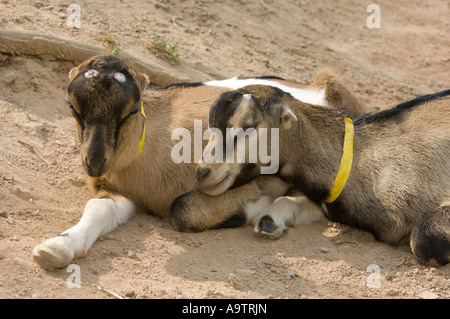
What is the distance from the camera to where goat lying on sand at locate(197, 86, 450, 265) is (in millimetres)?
5660

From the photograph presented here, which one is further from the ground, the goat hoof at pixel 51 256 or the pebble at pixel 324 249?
the goat hoof at pixel 51 256

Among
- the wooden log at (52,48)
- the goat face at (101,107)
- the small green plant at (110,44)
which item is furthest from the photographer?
the small green plant at (110,44)

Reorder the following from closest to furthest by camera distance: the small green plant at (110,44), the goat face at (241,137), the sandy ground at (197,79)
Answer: the sandy ground at (197,79), the goat face at (241,137), the small green plant at (110,44)

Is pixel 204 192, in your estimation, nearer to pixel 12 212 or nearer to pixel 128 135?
pixel 128 135

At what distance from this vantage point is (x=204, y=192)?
5.86 meters

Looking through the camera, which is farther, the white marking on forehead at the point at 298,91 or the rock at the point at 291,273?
the white marking on forehead at the point at 298,91

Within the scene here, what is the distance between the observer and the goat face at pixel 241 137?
562cm

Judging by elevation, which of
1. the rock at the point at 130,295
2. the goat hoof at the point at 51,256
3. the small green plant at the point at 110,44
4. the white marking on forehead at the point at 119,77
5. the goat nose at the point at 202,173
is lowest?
the rock at the point at 130,295

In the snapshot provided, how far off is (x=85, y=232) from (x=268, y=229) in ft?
5.66

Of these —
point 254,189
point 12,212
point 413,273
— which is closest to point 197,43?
point 254,189

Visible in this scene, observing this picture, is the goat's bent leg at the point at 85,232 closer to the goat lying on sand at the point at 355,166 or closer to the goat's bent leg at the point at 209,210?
the goat's bent leg at the point at 209,210

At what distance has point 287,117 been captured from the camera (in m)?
5.72

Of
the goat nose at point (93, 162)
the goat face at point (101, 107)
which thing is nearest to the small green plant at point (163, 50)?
the goat face at point (101, 107)

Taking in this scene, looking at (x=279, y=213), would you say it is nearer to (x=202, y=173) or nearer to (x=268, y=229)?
(x=268, y=229)
